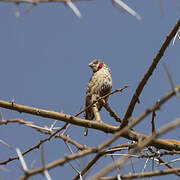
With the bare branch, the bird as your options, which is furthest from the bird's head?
the bare branch

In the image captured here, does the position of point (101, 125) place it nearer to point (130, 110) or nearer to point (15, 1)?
point (130, 110)

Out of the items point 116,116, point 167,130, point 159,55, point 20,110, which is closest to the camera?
point 167,130

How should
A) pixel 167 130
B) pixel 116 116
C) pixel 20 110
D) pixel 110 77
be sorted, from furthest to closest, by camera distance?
pixel 110 77, pixel 116 116, pixel 20 110, pixel 167 130

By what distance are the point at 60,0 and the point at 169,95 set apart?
0.62 meters

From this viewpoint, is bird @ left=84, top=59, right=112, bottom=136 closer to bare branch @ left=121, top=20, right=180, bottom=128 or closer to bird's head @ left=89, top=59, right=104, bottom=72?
bird's head @ left=89, top=59, right=104, bottom=72

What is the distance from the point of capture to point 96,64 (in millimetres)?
7867

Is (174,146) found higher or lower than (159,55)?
lower

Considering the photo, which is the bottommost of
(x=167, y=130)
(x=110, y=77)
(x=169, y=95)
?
(x=167, y=130)

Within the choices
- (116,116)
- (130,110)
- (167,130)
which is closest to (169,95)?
(167,130)

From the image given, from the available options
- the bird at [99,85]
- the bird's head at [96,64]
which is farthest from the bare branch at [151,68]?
the bird's head at [96,64]

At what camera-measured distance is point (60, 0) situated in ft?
5.16

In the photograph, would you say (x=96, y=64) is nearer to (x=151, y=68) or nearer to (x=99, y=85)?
(x=99, y=85)

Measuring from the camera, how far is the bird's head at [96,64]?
304 inches

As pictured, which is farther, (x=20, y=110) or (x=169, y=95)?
(x=20, y=110)
